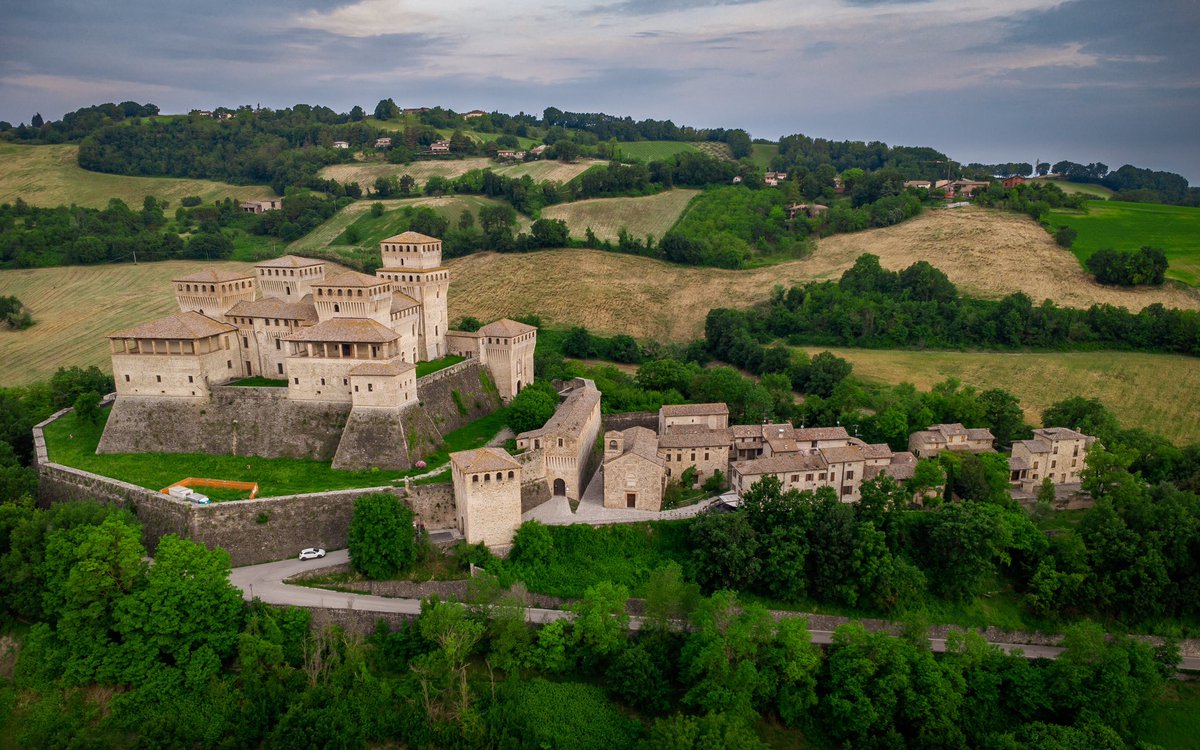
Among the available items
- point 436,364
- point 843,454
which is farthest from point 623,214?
point 843,454

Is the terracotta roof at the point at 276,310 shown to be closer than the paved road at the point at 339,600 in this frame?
No

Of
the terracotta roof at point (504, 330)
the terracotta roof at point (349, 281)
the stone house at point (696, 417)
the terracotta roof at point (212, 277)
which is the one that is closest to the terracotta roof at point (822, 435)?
the stone house at point (696, 417)

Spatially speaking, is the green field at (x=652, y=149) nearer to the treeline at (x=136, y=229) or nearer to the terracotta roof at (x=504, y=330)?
the treeline at (x=136, y=229)

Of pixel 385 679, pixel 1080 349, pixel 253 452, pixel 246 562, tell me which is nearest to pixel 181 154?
pixel 253 452

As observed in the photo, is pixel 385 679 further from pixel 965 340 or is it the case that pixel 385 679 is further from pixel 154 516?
pixel 965 340

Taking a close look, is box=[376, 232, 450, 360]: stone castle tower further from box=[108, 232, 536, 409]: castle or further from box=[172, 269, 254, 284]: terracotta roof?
box=[172, 269, 254, 284]: terracotta roof

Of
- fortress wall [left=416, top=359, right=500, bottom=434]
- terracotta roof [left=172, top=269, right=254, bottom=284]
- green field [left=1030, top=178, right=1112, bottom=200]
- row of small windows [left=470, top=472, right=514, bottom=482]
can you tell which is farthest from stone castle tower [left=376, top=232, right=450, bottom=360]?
green field [left=1030, top=178, right=1112, bottom=200]
